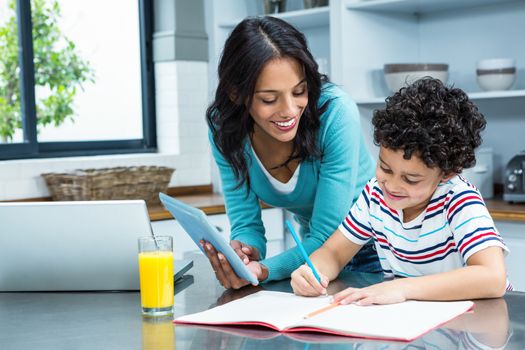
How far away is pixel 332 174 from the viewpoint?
6.69 ft

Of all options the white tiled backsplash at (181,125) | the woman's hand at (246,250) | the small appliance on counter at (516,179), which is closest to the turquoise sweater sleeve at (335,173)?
the woman's hand at (246,250)

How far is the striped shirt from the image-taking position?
1.70 meters

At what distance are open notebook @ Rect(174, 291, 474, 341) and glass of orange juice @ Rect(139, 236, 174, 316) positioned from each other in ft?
0.19

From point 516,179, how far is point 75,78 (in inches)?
89.2

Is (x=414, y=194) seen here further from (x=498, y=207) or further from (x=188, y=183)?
(x=188, y=183)

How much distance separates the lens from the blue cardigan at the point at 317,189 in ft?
6.64

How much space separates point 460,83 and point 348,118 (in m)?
2.07

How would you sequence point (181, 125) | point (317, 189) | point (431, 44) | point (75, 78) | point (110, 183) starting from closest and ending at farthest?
point (317, 189)
point (110, 183)
point (431, 44)
point (75, 78)
point (181, 125)

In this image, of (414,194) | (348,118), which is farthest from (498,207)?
(414,194)

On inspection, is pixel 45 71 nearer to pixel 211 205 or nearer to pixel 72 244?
Answer: pixel 211 205

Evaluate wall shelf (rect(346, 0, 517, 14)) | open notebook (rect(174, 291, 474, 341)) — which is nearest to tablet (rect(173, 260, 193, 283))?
open notebook (rect(174, 291, 474, 341))

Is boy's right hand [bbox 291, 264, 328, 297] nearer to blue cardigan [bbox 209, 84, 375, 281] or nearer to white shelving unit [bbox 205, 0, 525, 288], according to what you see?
blue cardigan [bbox 209, 84, 375, 281]

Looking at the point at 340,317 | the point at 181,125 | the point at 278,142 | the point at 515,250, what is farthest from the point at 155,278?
the point at 181,125

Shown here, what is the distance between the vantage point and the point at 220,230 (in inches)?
149
